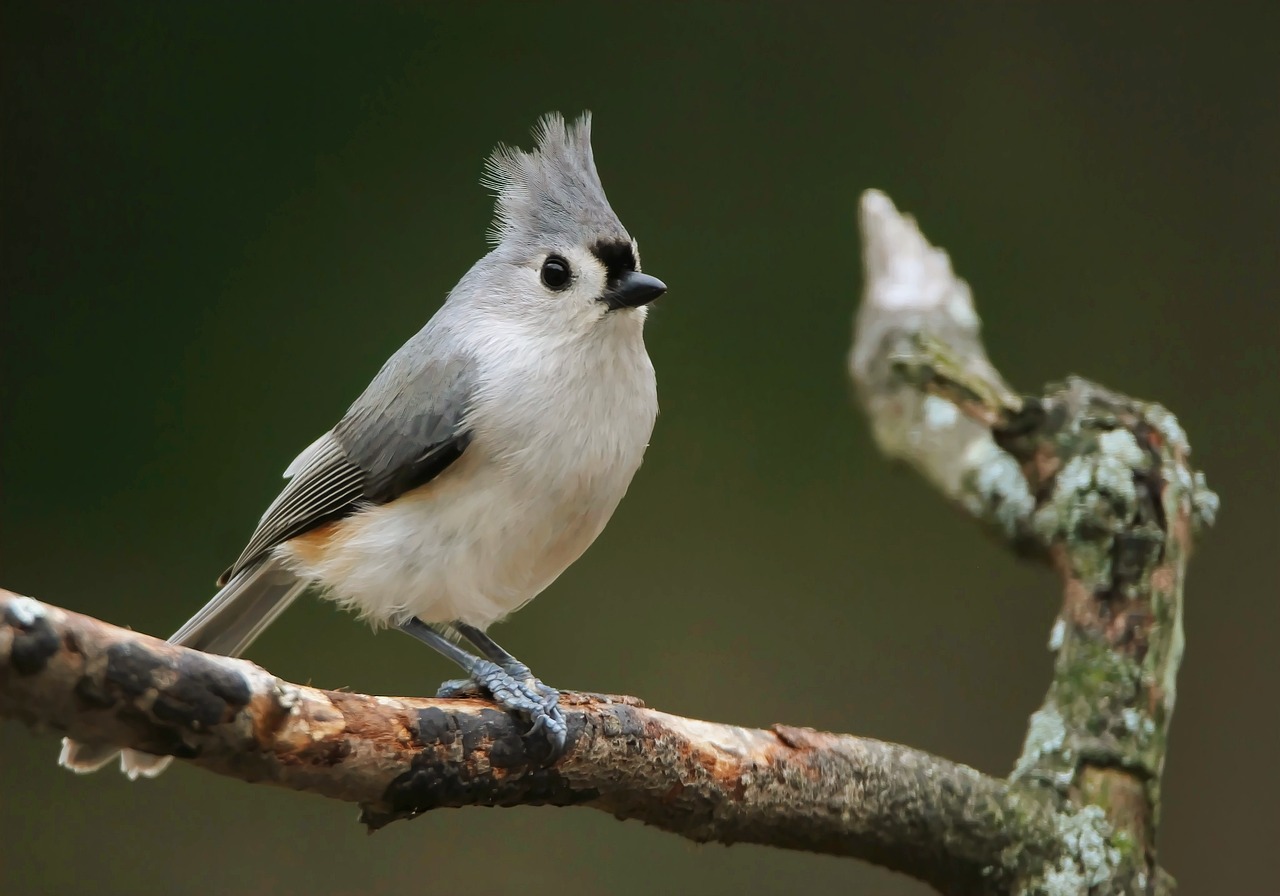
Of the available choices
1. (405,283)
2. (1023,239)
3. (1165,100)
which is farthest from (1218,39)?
(405,283)

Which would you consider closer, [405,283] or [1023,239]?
[405,283]

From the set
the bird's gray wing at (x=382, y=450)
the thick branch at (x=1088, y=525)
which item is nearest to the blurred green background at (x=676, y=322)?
the thick branch at (x=1088, y=525)

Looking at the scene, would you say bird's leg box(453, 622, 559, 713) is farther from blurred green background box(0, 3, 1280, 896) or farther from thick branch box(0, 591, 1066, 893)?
blurred green background box(0, 3, 1280, 896)

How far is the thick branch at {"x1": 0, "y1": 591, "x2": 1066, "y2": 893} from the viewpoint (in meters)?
1.03

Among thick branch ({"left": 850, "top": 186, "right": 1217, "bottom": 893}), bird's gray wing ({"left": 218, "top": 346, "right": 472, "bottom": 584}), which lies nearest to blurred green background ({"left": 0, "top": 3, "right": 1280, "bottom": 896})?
thick branch ({"left": 850, "top": 186, "right": 1217, "bottom": 893})

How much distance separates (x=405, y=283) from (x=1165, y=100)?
89.8 inches

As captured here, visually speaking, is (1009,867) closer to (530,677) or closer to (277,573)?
(530,677)

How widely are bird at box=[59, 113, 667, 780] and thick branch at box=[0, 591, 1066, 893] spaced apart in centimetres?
10

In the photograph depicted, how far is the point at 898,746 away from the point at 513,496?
2.25ft

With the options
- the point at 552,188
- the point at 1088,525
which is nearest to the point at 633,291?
the point at 552,188

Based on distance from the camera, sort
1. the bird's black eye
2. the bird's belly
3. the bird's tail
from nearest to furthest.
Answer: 1. the bird's belly
2. the bird's black eye
3. the bird's tail

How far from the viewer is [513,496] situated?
1.56 metres

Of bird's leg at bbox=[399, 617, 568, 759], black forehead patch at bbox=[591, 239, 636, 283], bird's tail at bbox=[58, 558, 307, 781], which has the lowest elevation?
bird's tail at bbox=[58, 558, 307, 781]

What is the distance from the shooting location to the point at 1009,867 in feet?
5.66
